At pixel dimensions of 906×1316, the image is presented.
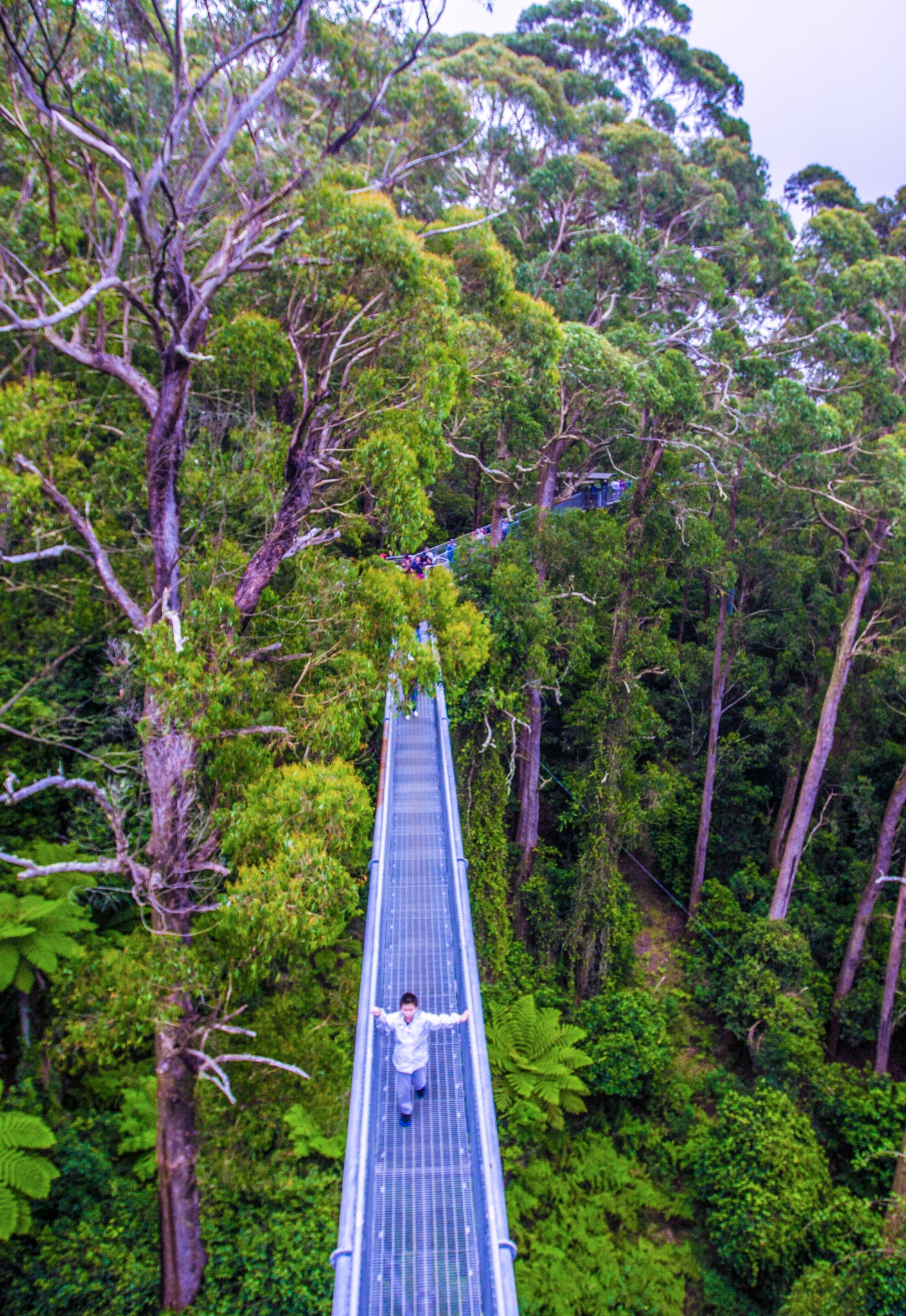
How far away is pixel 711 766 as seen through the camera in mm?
14672

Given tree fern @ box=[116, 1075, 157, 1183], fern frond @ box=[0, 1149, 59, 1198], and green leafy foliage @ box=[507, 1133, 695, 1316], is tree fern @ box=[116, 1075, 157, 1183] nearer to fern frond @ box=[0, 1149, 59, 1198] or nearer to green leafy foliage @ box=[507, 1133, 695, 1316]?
fern frond @ box=[0, 1149, 59, 1198]

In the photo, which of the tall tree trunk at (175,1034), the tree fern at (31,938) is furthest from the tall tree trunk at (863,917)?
the tree fern at (31,938)

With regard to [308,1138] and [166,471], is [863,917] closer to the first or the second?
[308,1138]

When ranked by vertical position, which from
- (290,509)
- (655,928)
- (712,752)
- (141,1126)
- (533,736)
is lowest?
(655,928)

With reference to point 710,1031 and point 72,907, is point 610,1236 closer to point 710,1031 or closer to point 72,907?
point 710,1031

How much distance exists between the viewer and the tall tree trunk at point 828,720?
41.6ft

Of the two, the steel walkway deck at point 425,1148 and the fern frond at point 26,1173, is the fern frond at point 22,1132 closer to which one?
the fern frond at point 26,1173

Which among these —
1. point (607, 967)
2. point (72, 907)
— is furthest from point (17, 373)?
point (607, 967)

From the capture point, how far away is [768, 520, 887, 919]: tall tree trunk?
41.6 feet

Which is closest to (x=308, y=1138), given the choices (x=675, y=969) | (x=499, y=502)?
(x=675, y=969)

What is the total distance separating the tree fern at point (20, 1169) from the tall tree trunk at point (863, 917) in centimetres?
1168

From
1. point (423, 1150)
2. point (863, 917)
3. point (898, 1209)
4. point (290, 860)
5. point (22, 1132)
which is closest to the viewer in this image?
point (423, 1150)

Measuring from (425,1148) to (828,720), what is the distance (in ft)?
A: 35.0

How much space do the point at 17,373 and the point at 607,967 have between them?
11974 mm
